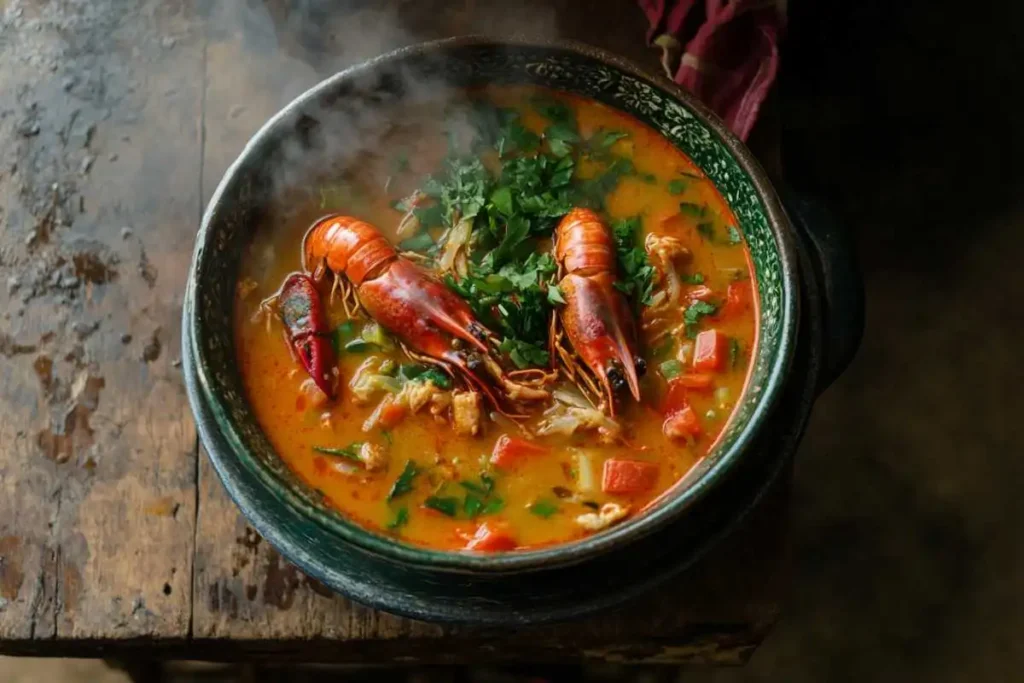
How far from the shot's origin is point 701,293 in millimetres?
1772

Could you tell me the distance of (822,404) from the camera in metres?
2.97

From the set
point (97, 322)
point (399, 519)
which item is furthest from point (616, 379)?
point (97, 322)

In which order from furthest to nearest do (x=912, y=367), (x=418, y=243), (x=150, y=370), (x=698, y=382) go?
(x=912, y=367) < (x=150, y=370) < (x=418, y=243) < (x=698, y=382)

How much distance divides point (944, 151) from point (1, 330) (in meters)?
2.57

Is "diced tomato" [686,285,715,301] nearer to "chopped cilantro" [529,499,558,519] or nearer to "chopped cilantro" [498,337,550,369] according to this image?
"chopped cilantro" [498,337,550,369]

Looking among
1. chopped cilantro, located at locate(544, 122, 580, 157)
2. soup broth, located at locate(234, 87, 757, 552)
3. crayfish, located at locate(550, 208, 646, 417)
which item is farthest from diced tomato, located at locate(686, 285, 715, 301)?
chopped cilantro, located at locate(544, 122, 580, 157)

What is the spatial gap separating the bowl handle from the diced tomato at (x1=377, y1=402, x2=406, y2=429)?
2.27 feet

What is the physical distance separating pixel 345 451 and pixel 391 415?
0.09m

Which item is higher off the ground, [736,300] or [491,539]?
[736,300]

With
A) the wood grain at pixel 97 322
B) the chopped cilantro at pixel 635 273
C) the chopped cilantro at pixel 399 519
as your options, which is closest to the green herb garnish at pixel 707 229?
the chopped cilantro at pixel 635 273

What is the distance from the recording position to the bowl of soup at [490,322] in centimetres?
162

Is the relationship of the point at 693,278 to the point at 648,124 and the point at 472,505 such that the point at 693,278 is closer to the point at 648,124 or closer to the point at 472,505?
the point at 648,124

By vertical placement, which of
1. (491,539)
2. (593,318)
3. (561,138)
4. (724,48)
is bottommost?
(491,539)

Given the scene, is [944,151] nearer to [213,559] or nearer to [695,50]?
[695,50]
